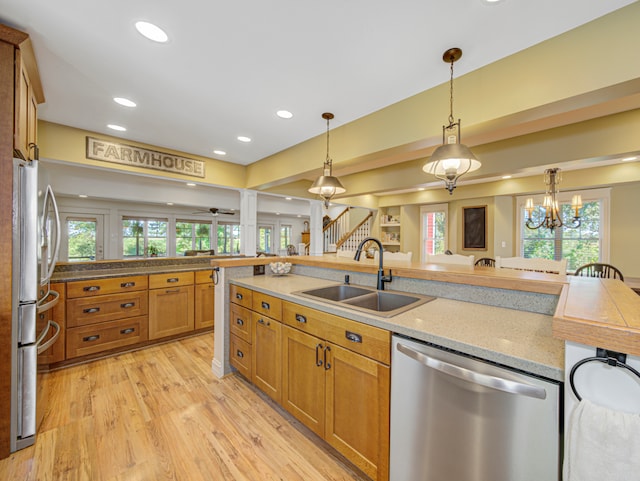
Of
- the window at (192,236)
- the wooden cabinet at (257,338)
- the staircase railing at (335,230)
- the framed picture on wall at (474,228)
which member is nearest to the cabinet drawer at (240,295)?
the wooden cabinet at (257,338)

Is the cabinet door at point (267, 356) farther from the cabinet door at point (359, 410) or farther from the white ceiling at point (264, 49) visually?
the white ceiling at point (264, 49)

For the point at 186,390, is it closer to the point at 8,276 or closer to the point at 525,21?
the point at 8,276

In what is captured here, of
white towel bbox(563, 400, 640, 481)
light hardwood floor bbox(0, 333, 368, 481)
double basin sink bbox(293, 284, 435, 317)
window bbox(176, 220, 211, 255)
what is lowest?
light hardwood floor bbox(0, 333, 368, 481)

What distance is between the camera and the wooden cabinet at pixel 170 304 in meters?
3.31

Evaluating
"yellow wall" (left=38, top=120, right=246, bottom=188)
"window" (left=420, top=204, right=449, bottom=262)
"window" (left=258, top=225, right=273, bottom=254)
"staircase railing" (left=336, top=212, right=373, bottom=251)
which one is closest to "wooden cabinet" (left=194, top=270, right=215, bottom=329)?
"yellow wall" (left=38, top=120, right=246, bottom=188)

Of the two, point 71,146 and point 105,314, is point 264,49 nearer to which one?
point 71,146

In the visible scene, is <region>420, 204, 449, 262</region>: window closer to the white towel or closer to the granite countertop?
the granite countertop

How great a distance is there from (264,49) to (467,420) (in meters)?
2.30

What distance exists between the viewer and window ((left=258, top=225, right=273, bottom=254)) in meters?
9.77

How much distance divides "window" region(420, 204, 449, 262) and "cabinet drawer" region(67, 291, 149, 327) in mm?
5790

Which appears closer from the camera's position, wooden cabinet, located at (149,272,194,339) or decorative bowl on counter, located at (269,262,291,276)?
decorative bowl on counter, located at (269,262,291,276)

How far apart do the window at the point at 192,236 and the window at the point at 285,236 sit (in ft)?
8.33

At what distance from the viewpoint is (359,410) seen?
1.46 m

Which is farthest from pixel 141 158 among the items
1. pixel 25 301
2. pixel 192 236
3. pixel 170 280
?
pixel 192 236
